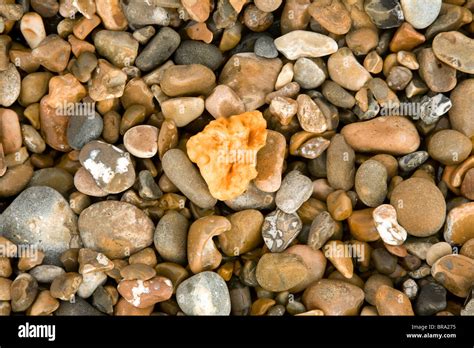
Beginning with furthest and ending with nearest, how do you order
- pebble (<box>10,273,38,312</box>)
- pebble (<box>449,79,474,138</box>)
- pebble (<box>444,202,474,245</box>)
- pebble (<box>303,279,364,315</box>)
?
pebble (<box>449,79,474,138</box>) → pebble (<box>444,202,474,245</box>) → pebble (<box>303,279,364,315</box>) → pebble (<box>10,273,38,312</box>)

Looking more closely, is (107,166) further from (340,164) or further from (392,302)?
(392,302)

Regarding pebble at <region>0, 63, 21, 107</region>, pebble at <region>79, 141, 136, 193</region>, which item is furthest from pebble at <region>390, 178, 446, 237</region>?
pebble at <region>0, 63, 21, 107</region>

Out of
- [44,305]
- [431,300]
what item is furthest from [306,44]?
[44,305]

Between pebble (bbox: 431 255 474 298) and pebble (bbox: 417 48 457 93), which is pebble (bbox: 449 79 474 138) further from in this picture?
pebble (bbox: 431 255 474 298)

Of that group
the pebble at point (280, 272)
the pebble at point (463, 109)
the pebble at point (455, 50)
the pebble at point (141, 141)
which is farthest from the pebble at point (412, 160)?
the pebble at point (141, 141)

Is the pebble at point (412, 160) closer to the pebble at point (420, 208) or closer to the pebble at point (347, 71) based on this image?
the pebble at point (420, 208)

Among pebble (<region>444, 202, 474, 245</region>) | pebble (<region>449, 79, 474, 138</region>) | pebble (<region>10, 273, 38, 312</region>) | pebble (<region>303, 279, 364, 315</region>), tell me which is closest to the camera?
pebble (<region>10, 273, 38, 312</region>)

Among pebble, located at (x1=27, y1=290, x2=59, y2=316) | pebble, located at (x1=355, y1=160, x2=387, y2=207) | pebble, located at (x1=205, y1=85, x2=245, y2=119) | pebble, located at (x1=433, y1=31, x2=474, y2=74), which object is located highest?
pebble, located at (x1=433, y1=31, x2=474, y2=74)
